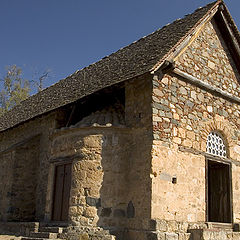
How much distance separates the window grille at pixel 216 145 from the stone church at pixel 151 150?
0.03 metres

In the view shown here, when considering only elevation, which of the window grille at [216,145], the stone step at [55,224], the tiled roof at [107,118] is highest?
the tiled roof at [107,118]

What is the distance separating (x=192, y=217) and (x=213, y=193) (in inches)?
87.3

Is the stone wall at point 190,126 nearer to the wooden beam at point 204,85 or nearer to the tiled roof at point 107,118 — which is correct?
the wooden beam at point 204,85

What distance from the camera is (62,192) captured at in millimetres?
10445

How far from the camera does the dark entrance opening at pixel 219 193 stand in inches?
441

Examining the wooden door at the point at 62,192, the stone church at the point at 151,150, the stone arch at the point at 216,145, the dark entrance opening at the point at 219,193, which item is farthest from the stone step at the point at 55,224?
the stone arch at the point at 216,145

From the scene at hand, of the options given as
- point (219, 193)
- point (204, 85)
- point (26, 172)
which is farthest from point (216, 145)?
point (26, 172)

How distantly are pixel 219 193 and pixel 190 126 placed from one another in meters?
2.66

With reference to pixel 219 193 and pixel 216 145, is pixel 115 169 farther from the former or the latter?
pixel 219 193

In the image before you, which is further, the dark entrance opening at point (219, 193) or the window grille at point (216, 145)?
the dark entrance opening at point (219, 193)

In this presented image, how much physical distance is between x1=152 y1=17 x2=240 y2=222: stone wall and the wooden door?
2546 mm

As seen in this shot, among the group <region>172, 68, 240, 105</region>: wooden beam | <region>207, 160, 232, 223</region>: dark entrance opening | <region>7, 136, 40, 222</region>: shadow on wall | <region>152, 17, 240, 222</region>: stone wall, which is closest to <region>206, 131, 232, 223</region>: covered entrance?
<region>207, 160, 232, 223</region>: dark entrance opening

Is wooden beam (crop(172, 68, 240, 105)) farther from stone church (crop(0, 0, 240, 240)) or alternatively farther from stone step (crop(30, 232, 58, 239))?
stone step (crop(30, 232, 58, 239))

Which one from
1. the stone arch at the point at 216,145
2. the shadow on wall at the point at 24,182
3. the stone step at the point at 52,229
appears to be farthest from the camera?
the shadow on wall at the point at 24,182
